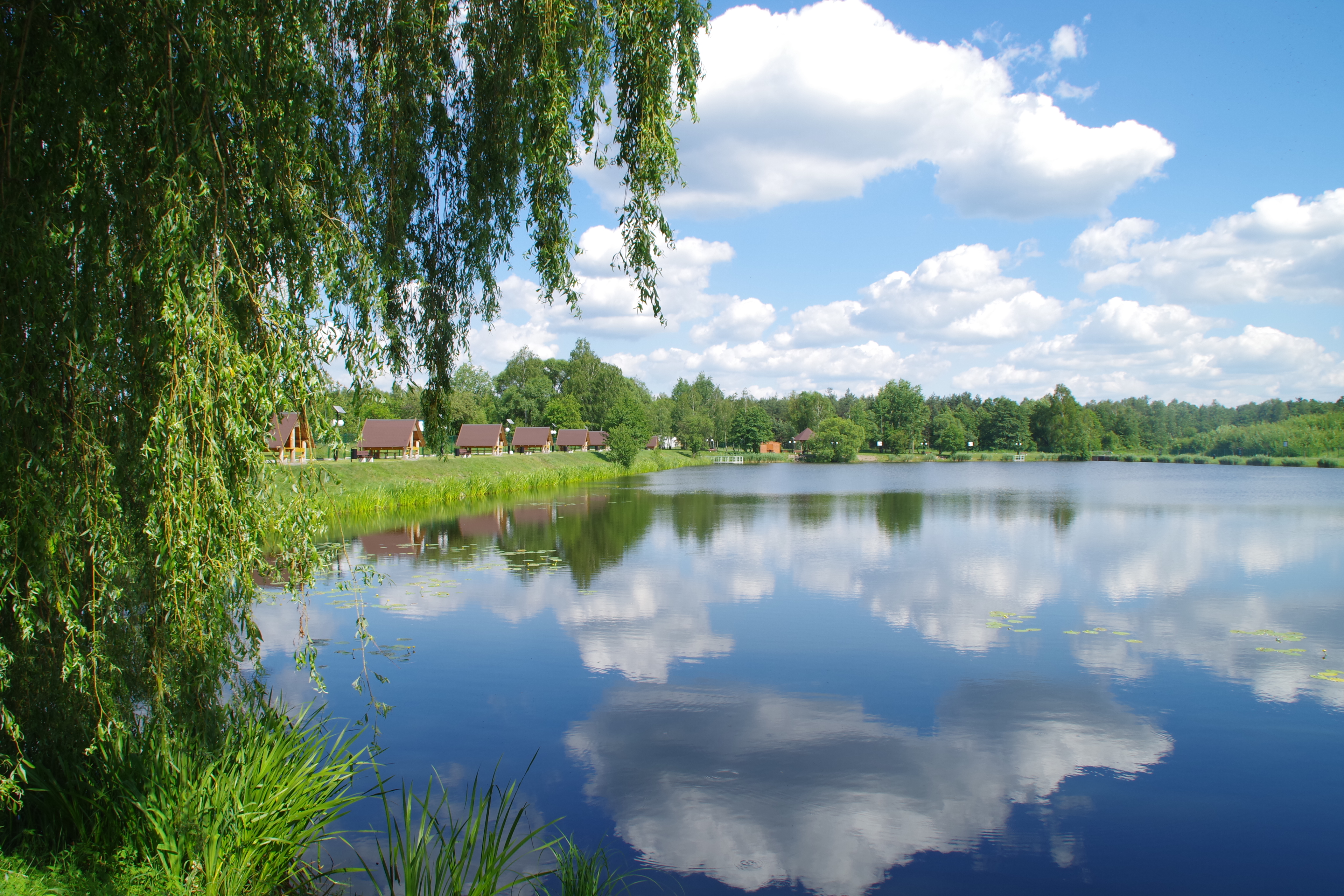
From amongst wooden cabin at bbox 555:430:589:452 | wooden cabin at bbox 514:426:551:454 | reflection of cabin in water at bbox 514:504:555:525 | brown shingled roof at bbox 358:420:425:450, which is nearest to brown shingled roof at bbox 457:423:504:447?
wooden cabin at bbox 514:426:551:454

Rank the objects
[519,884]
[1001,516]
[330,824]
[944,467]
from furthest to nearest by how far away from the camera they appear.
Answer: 1. [944,467]
2. [1001,516]
3. [330,824]
4. [519,884]

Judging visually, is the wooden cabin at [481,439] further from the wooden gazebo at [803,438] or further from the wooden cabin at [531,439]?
the wooden gazebo at [803,438]

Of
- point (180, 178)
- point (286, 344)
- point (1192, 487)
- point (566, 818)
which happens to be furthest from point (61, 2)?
point (1192, 487)

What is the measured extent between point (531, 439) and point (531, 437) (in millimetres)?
397

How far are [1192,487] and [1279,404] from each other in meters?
68.4

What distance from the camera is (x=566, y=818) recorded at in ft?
20.6

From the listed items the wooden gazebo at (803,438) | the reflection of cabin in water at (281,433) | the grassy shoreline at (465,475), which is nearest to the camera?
the reflection of cabin in water at (281,433)

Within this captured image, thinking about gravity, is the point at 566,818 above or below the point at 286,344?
below

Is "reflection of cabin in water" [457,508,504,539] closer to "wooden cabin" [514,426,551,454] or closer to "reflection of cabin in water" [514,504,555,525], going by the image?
"reflection of cabin in water" [514,504,555,525]

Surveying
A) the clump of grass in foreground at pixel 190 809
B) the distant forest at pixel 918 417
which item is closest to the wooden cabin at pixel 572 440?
the distant forest at pixel 918 417

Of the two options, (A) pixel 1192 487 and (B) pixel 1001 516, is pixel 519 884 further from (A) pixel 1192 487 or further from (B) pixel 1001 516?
(A) pixel 1192 487

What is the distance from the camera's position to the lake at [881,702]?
5.81 meters

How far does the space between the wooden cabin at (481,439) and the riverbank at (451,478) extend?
12.4ft

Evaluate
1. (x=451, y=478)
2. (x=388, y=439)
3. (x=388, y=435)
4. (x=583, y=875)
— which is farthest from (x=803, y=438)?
(x=583, y=875)
